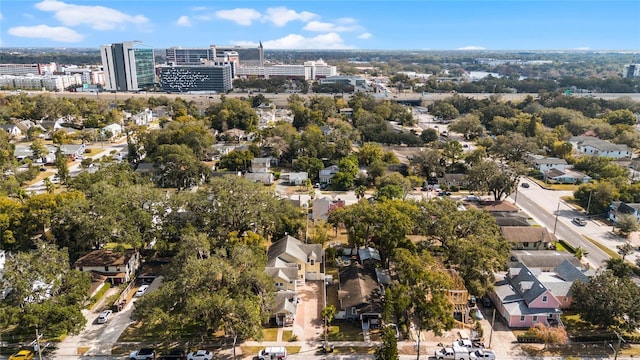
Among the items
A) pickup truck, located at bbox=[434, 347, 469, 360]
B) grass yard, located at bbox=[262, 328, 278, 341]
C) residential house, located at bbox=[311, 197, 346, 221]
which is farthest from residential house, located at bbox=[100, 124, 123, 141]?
pickup truck, located at bbox=[434, 347, 469, 360]

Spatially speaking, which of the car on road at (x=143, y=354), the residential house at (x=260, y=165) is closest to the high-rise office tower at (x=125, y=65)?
the residential house at (x=260, y=165)

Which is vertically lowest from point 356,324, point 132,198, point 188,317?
point 356,324

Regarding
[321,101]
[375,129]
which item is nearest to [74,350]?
[375,129]

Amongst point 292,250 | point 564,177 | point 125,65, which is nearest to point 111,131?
point 292,250

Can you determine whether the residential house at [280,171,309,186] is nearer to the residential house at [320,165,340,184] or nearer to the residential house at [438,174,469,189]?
the residential house at [320,165,340,184]

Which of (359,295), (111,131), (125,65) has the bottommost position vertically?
(359,295)

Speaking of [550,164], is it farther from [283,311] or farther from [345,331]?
[283,311]

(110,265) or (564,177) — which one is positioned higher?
(110,265)

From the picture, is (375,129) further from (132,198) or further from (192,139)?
(132,198)
